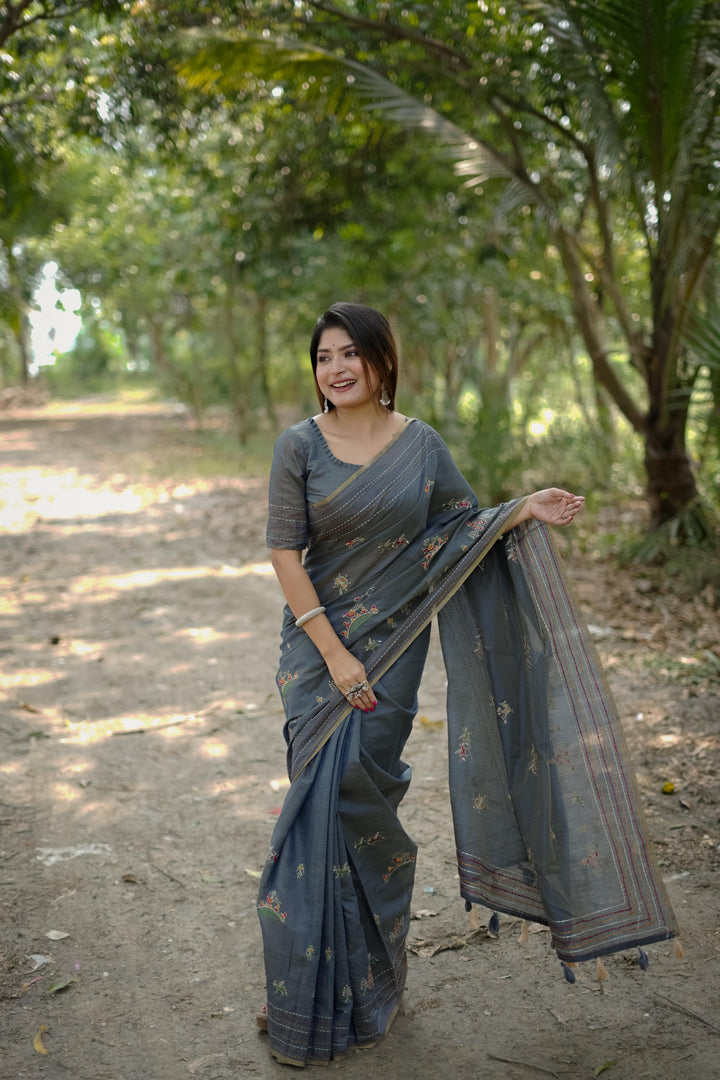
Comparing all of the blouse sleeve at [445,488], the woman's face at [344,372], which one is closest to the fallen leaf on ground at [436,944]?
the blouse sleeve at [445,488]

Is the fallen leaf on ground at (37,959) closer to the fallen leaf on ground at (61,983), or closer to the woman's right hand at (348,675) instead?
the fallen leaf on ground at (61,983)

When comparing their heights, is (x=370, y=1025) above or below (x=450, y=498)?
below

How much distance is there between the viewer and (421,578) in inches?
105

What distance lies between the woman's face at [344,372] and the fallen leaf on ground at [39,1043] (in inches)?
74.0

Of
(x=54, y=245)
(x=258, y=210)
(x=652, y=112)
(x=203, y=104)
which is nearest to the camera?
(x=652, y=112)

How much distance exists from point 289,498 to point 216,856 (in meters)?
1.78

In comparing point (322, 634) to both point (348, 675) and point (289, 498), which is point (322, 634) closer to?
point (348, 675)

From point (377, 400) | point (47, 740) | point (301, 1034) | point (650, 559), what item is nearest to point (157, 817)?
point (47, 740)

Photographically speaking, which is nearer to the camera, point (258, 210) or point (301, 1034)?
point (301, 1034)

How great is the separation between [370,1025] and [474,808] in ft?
2.05

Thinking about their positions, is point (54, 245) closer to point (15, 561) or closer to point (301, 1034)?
point (15, 561)

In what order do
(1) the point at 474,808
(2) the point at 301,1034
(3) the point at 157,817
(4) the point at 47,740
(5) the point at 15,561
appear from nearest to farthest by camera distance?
1. (2) the point at 301,1034
2. (1) the point at 474,808
3. (3) the point at 157,817
4. (4) the point at 47,740
5. (5) the point at 15,561

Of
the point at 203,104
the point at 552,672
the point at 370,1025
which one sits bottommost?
the point at 370,1025

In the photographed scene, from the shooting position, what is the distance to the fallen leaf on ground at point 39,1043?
2607 millimetres
